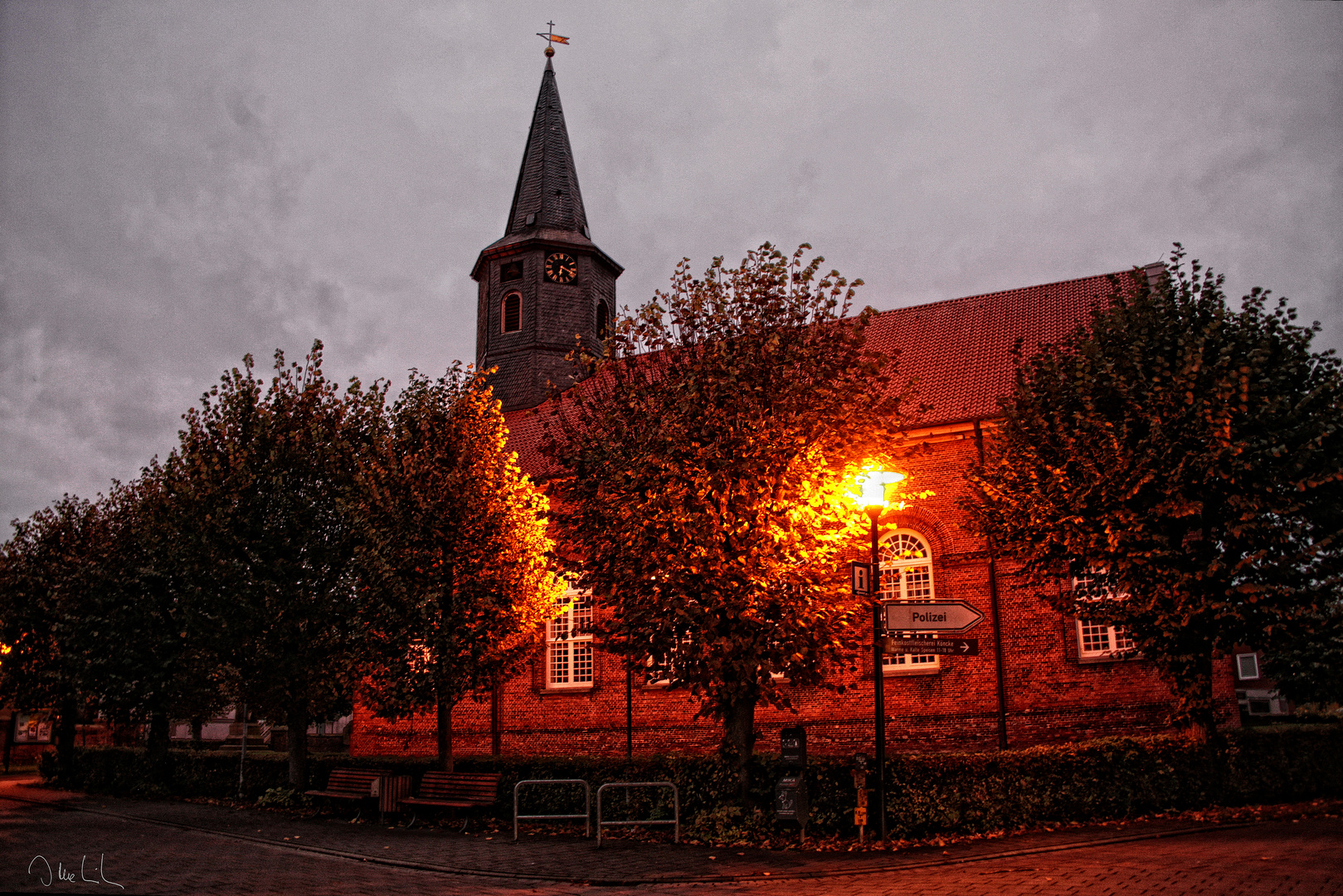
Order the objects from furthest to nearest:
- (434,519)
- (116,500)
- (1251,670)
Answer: (1251,670)
(116,500)
(434,519)

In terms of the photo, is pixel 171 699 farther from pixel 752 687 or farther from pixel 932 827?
pixel 932 827

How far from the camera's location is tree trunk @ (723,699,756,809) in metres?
14.0

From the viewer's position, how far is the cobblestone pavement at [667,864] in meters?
9.60

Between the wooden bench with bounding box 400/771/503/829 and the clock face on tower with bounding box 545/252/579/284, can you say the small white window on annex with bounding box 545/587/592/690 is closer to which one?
the wooden bench with bounding box 400/771/503/829

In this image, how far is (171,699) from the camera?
2300 centimetres

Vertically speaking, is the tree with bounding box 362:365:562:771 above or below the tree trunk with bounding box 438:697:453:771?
above

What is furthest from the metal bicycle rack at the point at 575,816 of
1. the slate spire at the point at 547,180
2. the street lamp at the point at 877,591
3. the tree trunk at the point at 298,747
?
the slate spire at the point at 547,180

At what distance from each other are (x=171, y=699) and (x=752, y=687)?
1640 cm

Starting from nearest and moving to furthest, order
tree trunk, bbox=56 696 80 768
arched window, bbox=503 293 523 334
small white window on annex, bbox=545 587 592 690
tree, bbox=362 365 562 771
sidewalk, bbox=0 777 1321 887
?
sidewalk, bbox=0 777 1321 887
tree, bbox=362 365 562 771
tree trunk, bbox=56 696 80 768
small white window on annex, bbox=545 587 592 690
arched window, bbox=503 293 523 334

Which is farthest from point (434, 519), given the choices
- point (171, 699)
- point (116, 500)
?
point (116, 500)

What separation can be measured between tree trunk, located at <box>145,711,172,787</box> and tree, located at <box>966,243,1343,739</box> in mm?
20861

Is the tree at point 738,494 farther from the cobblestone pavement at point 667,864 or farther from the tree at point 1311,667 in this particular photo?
the tree at point 1311,667

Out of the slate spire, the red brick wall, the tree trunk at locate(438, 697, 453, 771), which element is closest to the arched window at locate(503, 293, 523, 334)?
the slate spire

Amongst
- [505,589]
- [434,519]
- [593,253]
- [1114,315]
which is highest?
[593,253]
